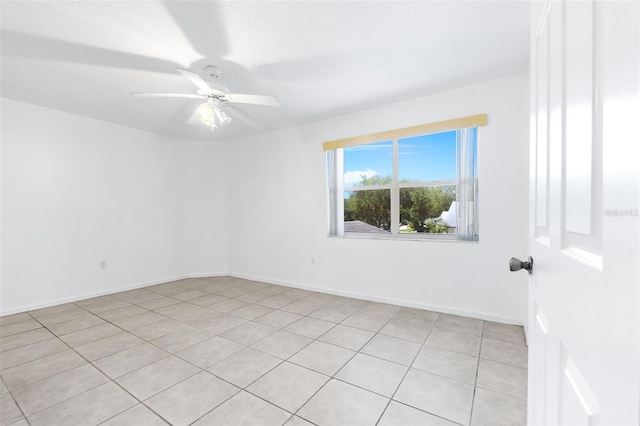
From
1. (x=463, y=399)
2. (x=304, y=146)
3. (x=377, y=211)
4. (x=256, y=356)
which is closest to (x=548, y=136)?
(x=463, y=399)

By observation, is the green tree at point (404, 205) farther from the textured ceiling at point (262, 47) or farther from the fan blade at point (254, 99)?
the fan blade at point (254, 99)

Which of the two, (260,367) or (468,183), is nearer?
(260,367)

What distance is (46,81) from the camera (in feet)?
8.97

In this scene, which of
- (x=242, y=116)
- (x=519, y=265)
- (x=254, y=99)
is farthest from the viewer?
(x=242, y=116)

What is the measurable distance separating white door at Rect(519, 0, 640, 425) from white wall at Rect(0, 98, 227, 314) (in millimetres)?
4944

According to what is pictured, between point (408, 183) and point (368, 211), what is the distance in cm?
68

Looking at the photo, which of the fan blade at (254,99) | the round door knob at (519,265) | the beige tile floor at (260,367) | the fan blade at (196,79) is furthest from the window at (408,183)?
the round door knob at (519,265)

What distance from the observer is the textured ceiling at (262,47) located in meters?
1.79

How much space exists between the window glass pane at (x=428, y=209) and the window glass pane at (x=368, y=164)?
1.21 feet

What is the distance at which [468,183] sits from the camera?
9.56ft

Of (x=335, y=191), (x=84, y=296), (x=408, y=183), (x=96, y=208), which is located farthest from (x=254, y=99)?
(x=84, y=296)

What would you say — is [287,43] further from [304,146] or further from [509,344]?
[509,344]

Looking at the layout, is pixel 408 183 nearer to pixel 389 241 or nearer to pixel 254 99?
pixel 389 241

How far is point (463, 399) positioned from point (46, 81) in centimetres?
457
